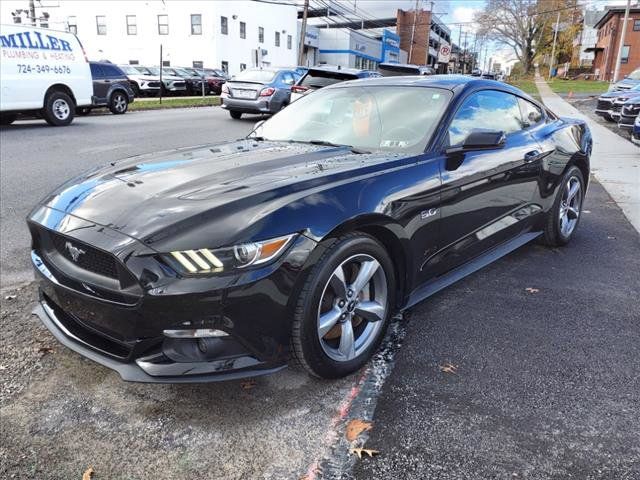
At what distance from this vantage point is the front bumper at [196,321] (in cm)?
229

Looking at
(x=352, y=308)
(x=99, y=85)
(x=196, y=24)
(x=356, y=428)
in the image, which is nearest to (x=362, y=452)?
(x=356, y=428)

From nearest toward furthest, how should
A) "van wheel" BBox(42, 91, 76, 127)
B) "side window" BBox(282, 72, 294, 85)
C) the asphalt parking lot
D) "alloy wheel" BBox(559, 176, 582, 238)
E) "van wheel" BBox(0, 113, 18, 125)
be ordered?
the asphalt parking lot
"alloy wheel" BBox(559, 176, 582, 238)
"van wheel" BBox(42, 91, 76, 127)
"van wheel" BBox(0, 113, 18, 125)
"side window" BBox(282, 72, 294, 85)

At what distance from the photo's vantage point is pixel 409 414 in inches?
102

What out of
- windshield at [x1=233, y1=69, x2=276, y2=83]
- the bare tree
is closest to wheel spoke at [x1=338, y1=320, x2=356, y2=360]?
windshield at [x1=233, y1=69, x2=276, y2=83]

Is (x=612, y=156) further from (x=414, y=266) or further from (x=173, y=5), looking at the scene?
(x=173, y=5)

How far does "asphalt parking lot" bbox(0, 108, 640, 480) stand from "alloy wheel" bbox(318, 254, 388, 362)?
19 cm

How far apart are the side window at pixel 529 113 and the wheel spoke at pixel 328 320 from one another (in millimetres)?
2763

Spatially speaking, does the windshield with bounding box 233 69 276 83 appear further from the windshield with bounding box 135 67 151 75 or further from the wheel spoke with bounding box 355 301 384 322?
the wheel spoke with bounding box 355 301 384 322

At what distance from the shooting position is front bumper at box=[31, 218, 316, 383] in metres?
2.29

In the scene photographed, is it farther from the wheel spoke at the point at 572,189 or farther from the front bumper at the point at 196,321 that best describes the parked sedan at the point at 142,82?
the front bumper at the point at 196,321

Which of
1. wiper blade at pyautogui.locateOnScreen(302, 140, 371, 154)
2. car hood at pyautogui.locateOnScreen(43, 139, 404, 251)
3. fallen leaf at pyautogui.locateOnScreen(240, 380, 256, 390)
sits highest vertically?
wiper blade at pyautogui.locateOnScreen(302, 140, 371, 154)

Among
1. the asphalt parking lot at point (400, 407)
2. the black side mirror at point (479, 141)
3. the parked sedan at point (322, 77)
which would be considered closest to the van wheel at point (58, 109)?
the parked sedan at point (322, 77)

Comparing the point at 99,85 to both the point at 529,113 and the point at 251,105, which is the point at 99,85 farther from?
the point at 529,113

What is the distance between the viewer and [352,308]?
2844 millimetres
